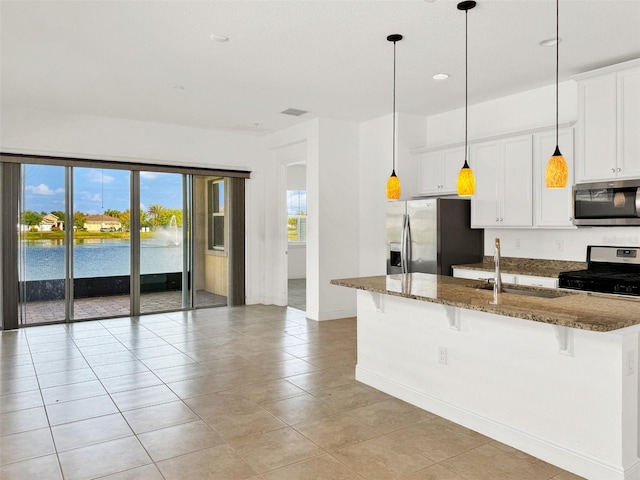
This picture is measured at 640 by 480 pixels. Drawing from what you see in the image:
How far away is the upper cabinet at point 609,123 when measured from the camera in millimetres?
4082

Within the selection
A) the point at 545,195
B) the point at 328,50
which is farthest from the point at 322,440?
the point at 545,195

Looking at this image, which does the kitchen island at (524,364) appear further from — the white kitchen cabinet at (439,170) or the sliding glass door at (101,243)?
the sliding glass door at (101,243)

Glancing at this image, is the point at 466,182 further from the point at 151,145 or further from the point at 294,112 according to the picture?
→ the point at 151,145

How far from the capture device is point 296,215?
11.6 meters

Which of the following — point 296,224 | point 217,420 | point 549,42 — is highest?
point 549,42

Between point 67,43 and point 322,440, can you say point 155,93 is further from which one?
point 322,440

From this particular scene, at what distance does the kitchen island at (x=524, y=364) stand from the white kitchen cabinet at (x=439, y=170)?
2.30 meters

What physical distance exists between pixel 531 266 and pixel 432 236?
1.12 m

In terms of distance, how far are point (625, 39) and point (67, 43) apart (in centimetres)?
450

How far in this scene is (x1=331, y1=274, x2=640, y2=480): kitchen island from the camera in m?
2.44

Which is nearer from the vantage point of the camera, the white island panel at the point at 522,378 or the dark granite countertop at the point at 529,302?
the dark granite countertop at the point at 529,302

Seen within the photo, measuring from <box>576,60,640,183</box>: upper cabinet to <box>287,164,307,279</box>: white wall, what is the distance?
7.47 m

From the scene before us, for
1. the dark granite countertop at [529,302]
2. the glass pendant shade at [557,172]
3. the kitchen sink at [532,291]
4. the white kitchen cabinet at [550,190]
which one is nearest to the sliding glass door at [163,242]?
the dark granite countertop at [529,302]

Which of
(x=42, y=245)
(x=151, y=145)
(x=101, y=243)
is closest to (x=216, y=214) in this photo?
(x=151, y=145)
